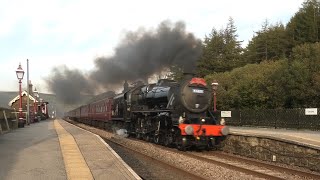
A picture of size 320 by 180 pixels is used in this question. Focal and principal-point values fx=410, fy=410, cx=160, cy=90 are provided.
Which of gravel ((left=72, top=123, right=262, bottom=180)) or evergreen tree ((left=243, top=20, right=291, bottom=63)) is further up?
evergreen tree ((left=243, top=20, right=291, bottom=63))

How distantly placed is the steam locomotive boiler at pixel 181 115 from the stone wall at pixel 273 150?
42.0 inches

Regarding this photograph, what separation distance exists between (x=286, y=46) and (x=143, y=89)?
162 feet

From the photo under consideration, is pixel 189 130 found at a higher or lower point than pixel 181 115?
lower

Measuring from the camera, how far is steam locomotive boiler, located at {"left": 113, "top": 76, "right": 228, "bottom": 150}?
17422mm

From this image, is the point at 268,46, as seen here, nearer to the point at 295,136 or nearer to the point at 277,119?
the point at 277,119

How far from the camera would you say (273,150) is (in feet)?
52.5

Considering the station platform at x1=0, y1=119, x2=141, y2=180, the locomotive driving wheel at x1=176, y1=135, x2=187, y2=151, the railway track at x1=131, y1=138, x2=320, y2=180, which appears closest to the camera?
the station platform at x1=0, y1=119, x2=141, y2=180

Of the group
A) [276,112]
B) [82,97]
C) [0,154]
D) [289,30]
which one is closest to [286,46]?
[289,30]

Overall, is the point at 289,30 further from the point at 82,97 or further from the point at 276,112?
the point at 276,112

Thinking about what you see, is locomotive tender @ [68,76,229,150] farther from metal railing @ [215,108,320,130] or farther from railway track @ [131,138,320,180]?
metal railing @ [215,108,320,130]

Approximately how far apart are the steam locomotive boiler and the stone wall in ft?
3.50

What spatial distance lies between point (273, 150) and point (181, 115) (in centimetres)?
414

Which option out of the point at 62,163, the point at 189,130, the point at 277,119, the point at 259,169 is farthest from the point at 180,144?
the point at 277,119

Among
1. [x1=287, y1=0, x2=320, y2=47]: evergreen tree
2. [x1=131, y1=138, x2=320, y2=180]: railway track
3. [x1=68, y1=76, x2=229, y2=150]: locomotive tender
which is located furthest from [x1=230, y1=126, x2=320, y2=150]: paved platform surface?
[x1=287, y1=0, x2=320, y2=47]: evergreen tree
